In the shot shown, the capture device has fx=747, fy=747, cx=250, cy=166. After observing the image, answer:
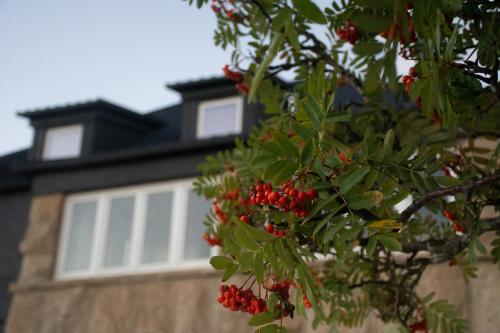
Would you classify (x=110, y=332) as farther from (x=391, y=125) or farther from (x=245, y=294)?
(x=245, y=294)

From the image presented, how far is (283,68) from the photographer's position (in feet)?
14.4

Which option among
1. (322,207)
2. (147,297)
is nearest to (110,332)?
(147,297)

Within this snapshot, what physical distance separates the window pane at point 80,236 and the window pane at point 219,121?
2013 mm

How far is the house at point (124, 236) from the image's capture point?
30.5 feet

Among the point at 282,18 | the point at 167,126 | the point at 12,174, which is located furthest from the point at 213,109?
the point at 282,18

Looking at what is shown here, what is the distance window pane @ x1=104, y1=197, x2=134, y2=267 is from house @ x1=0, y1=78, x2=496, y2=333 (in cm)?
2

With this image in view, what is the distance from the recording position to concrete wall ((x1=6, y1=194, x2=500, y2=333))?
730 cm

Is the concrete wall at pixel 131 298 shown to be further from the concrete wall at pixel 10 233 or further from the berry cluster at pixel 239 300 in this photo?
the berry cluster at pixel 239 300

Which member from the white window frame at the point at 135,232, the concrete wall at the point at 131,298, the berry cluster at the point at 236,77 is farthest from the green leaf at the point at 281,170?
the white window frame at the point at 135,232

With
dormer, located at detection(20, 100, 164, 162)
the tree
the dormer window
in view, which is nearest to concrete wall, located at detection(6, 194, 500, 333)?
the dormer window

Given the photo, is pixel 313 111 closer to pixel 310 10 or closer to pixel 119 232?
pixel 310 10

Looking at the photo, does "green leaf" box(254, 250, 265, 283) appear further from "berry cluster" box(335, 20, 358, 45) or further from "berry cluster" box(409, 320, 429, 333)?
"berry cluster" box(409, 320, 429, 333)

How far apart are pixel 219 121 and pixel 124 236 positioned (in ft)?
7.45

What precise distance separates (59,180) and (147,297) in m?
A: 2.73
